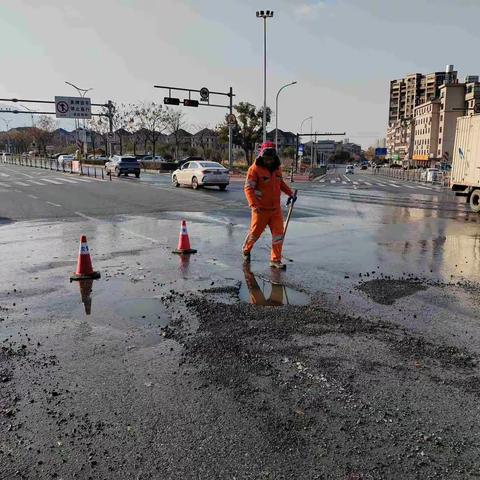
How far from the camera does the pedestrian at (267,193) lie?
7.94m

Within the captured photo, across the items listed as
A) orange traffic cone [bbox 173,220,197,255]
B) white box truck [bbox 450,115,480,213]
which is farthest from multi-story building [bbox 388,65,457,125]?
orange traffic cone [bbox 173,220,197,255]

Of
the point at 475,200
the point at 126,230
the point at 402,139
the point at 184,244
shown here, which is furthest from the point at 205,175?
the point at 402,139

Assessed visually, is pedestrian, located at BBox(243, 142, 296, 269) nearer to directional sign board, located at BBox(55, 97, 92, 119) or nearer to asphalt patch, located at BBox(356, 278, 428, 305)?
asphalt patch, located at BBox(356, 278, 428, 305)

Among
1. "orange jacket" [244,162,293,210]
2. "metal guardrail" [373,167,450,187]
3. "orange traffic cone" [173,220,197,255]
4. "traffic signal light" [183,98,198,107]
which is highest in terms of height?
"traffic signal light" [183,98,198,107]

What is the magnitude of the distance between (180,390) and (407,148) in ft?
550

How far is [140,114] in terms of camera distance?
78000 millimetres

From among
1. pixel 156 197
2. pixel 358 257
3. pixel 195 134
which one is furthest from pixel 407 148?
pixel 358 257

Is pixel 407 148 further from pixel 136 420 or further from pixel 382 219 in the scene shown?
pixel 136 420

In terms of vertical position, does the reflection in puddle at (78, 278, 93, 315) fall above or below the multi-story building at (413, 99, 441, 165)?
below

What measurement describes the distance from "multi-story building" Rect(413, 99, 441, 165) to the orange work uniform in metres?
130

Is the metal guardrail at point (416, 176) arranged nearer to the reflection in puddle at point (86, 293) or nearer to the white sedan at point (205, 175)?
the white sedan at point (205, 175)

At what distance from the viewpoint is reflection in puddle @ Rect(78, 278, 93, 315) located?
19.3 feet

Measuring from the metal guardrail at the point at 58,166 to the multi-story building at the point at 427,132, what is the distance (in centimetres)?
9704

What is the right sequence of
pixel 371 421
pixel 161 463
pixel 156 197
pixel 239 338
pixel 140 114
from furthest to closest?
pixel 140 114 < pixel 156 197 < pixel 239 338 < pixel 371 421 < pixel 161 463
